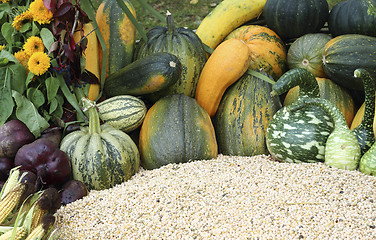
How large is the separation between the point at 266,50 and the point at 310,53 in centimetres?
35

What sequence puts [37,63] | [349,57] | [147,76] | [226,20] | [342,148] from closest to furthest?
[342,148]
[37,63]
[349,57]
[147,76]
[226,20]

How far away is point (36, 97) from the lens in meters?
2.67

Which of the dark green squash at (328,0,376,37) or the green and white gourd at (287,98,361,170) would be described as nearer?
the green and white gourd at (287,98,361,170)

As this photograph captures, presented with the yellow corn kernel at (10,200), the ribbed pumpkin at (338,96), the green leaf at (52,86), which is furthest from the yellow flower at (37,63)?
the ribbed pumpkin at (338,96)

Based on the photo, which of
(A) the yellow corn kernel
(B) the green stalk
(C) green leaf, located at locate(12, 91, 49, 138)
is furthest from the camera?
(C) green leaf, located at locate(12, 91, 49, 138)

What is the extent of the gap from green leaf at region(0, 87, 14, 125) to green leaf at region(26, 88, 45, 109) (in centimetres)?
12

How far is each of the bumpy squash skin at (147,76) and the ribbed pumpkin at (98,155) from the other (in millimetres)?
464

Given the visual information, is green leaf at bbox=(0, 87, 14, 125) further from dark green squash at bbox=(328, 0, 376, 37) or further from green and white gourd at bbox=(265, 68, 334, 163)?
dark green squash at bbox=(328, 0, 376, 37)

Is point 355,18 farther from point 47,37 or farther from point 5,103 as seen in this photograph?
point 5,103

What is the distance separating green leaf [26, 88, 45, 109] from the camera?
266 centimetres

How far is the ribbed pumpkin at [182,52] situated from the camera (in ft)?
10.2

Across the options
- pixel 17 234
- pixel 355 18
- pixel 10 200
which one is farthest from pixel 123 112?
pixel 355 18

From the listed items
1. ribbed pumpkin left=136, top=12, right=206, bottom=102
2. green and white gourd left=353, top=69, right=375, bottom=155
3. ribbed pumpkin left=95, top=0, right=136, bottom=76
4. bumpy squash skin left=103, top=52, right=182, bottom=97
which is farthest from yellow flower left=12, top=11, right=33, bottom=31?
green and white gourd left=353, top=69, right=375, bottom=155

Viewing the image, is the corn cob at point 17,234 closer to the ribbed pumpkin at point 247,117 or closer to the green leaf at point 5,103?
the green leaf at point 5,103
